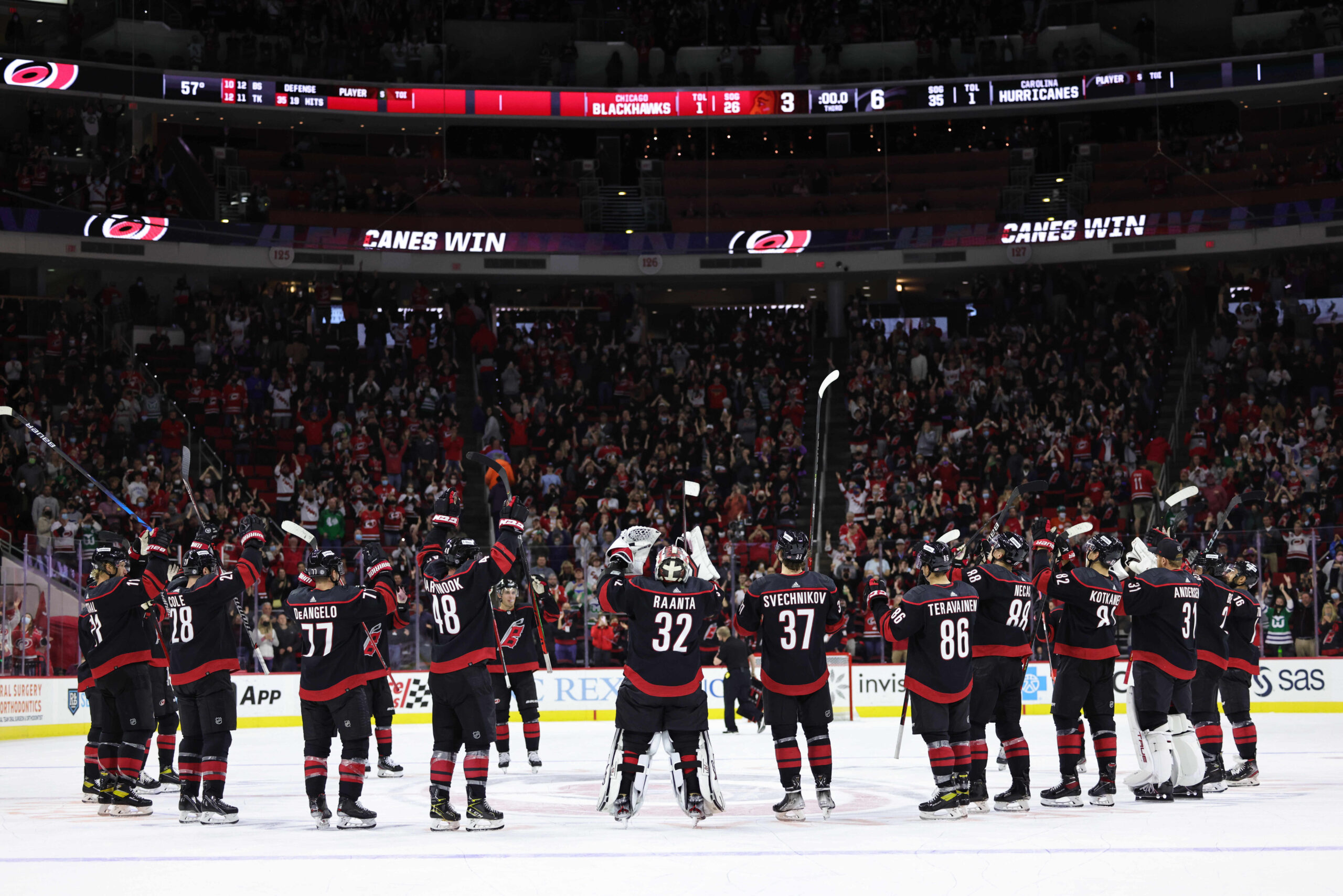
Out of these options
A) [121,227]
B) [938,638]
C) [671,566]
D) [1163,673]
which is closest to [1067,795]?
[1163,673]

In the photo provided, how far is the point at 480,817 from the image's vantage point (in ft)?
32.1

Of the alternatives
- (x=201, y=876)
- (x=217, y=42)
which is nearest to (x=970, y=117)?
(x=217, y=42)

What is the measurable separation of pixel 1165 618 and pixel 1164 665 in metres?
0.36

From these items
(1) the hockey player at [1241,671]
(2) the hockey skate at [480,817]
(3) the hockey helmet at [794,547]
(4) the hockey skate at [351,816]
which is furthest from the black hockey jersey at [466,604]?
(1) the hockey player at [1241,671]

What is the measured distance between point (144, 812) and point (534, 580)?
4178 millimetres

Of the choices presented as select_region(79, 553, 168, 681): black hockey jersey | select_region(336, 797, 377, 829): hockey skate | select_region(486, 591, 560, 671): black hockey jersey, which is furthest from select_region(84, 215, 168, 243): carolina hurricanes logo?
select_region(336, 797, 377, 829): hockey skate

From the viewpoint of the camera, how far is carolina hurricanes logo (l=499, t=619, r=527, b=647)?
46.5 feet

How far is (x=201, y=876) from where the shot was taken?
7.98m

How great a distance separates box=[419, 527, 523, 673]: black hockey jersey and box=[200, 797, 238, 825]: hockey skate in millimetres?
1926

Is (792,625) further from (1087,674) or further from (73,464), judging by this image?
(73,464)

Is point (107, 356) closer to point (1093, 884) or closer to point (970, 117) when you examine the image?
point (970, 117)

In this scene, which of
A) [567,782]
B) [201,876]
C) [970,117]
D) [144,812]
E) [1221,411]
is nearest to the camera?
[201,876]

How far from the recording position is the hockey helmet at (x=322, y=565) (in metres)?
10.0

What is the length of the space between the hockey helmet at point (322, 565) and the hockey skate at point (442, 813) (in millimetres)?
1630
